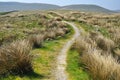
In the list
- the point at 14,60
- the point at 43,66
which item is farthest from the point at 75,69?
the point at 14,60

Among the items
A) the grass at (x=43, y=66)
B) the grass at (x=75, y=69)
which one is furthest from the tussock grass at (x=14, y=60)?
the grass at (x=75, y=69)

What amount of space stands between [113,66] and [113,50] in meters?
11.1

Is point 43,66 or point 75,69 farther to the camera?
point 43,66

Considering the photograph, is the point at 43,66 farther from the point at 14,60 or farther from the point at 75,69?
the point at 14,60

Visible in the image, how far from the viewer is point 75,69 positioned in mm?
12312

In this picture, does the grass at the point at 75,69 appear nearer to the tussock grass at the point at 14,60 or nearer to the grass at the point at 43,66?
the grass at the point at 43,66

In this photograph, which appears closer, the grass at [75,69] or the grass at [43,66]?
the grass at [43,66]

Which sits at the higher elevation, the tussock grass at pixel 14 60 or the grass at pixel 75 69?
the tussock grass at pixel 14 60

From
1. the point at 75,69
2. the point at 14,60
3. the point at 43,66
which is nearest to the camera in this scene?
the point at 14,60

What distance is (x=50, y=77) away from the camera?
10742 millimetres

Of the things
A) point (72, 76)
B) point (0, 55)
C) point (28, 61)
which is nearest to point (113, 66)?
point (72, 76)

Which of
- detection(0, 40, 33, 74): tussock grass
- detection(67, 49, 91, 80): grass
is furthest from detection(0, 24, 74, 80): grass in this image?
detection(67, 49, 91, 80): grass

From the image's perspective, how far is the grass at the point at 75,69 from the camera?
1087 centimetres

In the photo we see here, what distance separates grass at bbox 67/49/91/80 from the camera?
10867mm
